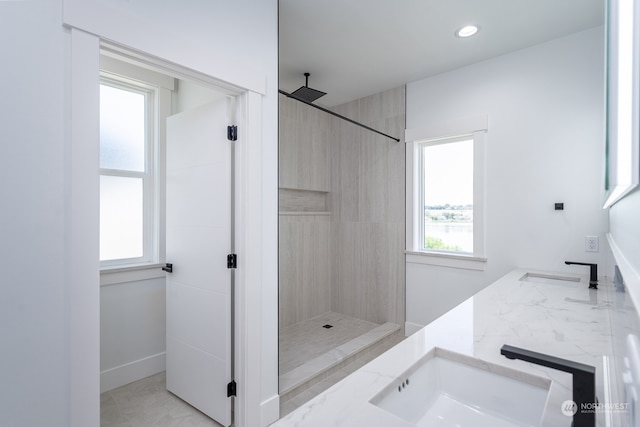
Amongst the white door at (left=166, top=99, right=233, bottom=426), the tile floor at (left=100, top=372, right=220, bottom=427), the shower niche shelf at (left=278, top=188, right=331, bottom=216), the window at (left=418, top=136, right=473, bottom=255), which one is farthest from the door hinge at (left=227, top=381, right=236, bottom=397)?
the window at (left=418, top=136, right=473, bottom=255)

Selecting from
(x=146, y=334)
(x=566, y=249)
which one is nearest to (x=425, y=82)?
(x=566, y=249)

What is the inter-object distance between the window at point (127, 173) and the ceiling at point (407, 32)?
4.49 ft

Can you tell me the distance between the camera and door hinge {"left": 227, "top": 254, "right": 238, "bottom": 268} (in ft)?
6.29

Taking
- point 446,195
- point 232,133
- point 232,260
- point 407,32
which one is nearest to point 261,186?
point 232,133

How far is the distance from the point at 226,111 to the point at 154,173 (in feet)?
4.07

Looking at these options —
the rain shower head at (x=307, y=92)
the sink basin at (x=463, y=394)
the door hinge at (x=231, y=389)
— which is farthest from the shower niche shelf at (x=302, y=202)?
the sink basin at (x=463, y=394)

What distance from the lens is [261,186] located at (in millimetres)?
1966

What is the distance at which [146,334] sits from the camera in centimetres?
263

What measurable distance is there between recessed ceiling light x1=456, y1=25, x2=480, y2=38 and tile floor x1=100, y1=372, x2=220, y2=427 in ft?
10.8

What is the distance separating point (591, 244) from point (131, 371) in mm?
3743

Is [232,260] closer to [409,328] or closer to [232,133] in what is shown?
→ [232,133]

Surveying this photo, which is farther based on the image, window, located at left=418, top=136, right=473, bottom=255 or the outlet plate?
window, located at left=418, top=136, right=473, bottom=255

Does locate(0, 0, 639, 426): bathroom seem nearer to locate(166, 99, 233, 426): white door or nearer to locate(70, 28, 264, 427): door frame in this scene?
locate(70, 28, 264, 427): door frame

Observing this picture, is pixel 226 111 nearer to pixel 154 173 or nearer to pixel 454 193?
pixel 154 173
